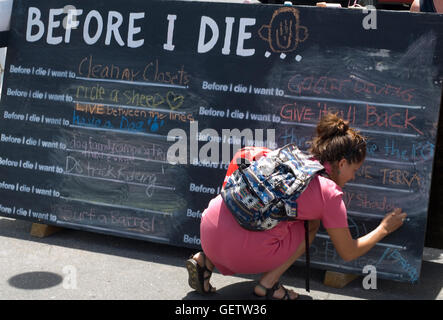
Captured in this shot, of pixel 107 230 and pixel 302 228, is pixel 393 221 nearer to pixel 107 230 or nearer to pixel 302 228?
pixel 302 228

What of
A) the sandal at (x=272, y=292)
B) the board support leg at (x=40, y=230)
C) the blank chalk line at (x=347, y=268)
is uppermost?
the board support leg at (x=40, y=230)

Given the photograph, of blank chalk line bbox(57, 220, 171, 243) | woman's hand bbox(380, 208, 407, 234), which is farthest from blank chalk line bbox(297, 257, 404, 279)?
blank chalk line bbox(57, 220, 171, 243)

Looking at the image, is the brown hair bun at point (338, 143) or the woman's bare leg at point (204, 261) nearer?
the brown hair bun at point (338, 143)

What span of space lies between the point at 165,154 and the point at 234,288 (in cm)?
101

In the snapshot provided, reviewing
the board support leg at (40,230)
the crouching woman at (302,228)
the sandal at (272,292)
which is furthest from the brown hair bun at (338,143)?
the board support leg at (40,230)

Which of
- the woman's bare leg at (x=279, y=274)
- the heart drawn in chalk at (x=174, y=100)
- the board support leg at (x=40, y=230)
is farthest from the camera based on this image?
the board support leg at (x=40, y=230)

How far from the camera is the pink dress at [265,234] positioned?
10.3 ft

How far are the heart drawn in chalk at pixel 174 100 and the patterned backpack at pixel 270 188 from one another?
3.11 ft

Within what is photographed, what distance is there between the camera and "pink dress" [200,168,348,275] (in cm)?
314

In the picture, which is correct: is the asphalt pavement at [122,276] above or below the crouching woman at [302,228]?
below

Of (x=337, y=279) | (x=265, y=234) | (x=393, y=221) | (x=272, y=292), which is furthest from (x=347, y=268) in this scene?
(x=265, y=234)

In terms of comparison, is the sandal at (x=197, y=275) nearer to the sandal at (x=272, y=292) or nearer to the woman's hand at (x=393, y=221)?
the sandal at (x=272, y=292)

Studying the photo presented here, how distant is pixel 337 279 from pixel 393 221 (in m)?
0.53
